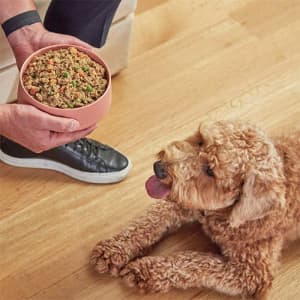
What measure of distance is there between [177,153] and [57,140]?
28 centimetres

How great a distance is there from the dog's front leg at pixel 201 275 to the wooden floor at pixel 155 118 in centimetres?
4

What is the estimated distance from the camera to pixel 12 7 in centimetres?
142

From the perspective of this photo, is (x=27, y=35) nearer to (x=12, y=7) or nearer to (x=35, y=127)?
(x=12, y=7)

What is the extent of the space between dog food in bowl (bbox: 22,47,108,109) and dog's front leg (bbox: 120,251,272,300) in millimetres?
448

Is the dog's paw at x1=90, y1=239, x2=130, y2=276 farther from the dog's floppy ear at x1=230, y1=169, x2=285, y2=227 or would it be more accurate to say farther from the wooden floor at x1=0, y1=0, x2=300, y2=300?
the dog's floppy ear at x1=230, y1=169, x2=285, y2=227

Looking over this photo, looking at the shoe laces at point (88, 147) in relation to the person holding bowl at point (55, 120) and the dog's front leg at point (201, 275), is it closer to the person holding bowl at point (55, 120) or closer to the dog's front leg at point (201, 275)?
the person holding bowl at point (55, 120)

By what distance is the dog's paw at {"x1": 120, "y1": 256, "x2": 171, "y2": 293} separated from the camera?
145 centimetres

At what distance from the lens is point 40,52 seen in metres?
1.36

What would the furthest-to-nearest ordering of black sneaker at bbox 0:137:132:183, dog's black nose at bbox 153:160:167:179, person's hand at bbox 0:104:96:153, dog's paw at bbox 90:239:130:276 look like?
1. black sneaker at bbox 0:137:132:183
2. dog's paw at bbox 90:239:130:276
3. dog's black nose at bbox 153:160:167:179
4. person's hand at bbox 0:104:96:153

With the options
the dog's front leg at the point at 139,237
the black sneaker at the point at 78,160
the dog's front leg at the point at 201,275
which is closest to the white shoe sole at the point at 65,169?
the black sneaker at the point at 78,160

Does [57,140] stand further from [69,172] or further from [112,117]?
[112,117]

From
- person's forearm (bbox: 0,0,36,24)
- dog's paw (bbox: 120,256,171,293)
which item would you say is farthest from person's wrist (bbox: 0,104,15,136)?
dog's paw (bbox: 120,256,171,293)

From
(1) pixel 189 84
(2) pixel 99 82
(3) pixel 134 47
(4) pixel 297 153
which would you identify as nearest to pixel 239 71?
(1) pixel 189 84

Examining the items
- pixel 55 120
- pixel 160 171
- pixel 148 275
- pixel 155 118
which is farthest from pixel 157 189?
pixel 155 118
